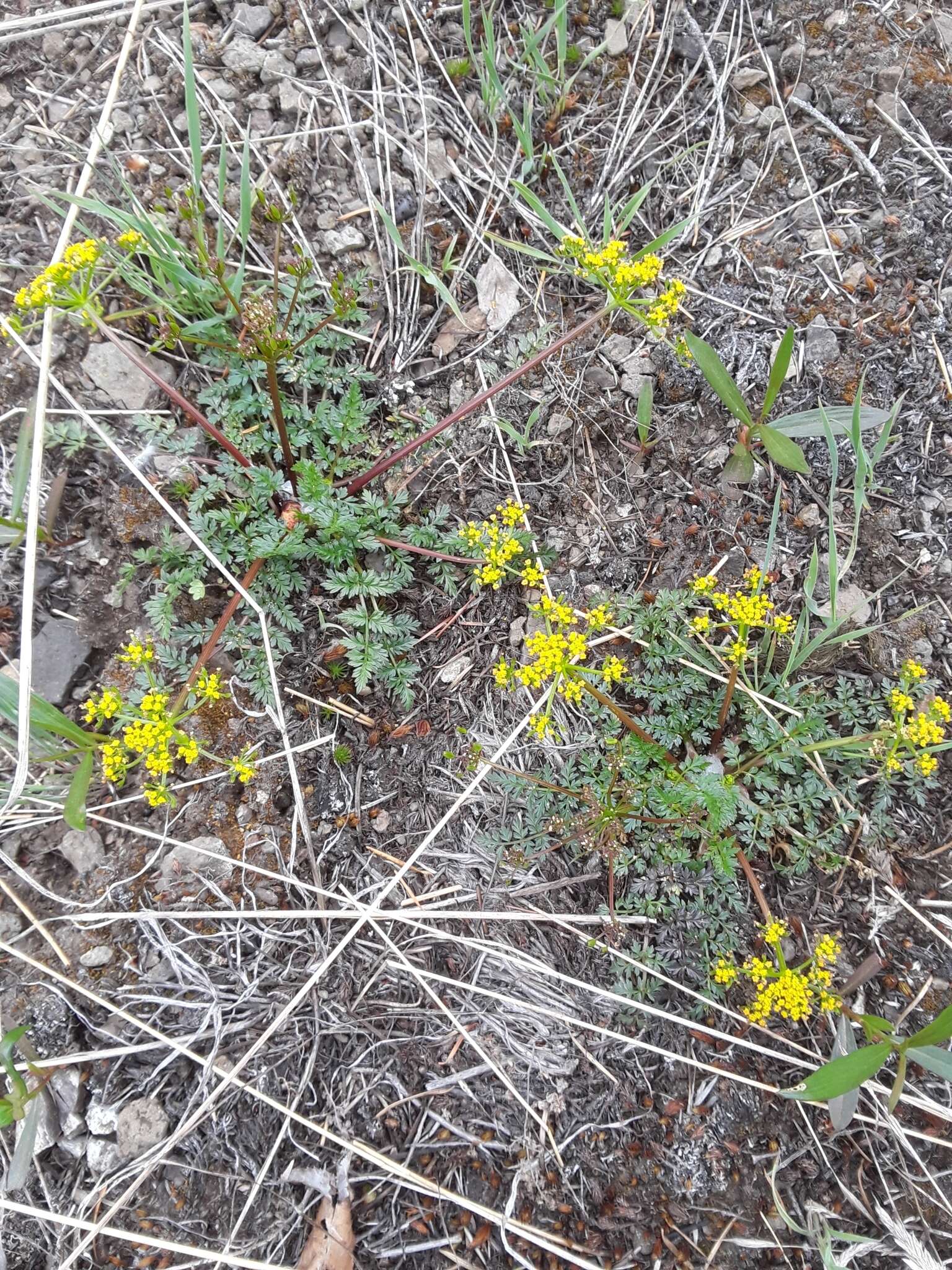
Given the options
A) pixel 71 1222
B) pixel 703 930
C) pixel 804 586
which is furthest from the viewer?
pixel 804 586

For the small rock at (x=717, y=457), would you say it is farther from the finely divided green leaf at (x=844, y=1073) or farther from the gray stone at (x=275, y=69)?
the gray stone at (x=275, y=69)

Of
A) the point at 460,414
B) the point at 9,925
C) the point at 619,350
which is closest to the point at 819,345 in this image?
the point at 619,350

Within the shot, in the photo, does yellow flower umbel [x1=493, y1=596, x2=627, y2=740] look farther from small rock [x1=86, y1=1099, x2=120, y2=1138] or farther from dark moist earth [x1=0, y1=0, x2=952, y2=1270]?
small rock [x1=86, y1=1099, x2=120, y2=1138]

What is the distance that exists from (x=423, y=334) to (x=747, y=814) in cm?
224

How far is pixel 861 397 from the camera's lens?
9.19 ft

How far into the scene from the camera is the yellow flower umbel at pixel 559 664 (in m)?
2.19

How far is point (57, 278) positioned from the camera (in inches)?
82.2

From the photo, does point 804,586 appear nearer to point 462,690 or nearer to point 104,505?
point 462,690

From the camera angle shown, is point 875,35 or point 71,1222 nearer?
point 71,1222

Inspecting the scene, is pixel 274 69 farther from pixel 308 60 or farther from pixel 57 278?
pixel 57 278

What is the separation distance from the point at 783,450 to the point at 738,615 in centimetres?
68

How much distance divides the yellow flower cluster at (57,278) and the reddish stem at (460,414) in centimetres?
105

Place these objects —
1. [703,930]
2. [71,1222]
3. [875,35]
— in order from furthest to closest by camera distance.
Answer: [875,35]
[703,930]
[71,1222]

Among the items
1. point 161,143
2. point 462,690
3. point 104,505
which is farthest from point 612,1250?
point 161,143
